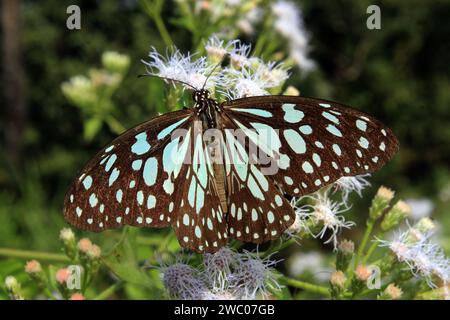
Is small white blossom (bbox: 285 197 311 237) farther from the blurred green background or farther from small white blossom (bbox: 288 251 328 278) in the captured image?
the blurred green background

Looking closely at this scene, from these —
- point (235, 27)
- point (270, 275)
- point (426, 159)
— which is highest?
point (426, 159)

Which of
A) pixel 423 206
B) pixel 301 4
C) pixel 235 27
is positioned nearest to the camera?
pixel 235 27

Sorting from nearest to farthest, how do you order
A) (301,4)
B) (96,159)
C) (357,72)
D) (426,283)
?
(96,159) → (426,283) → (301,4) → (357,72)

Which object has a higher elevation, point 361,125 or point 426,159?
point 426,159

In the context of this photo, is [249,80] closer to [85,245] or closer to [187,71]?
[187,71]
